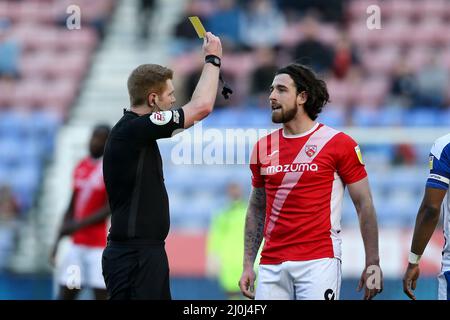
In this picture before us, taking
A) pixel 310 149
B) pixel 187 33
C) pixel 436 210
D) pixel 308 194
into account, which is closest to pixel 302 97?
pixel 310 149

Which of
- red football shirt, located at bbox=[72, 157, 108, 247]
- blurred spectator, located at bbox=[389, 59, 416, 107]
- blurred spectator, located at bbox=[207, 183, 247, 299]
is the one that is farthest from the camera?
blurred spectator, located at bbox=[389, 59, 416, 107]

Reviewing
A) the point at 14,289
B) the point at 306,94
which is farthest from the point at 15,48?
the point at 306,94

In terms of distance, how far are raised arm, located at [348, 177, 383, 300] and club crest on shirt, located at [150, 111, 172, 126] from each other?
1.19 metres

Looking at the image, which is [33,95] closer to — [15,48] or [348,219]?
[15,48]

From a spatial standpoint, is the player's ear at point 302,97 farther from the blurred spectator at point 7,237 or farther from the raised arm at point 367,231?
the blurred spectator at point 7,237

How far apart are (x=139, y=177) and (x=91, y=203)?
3.25 meters

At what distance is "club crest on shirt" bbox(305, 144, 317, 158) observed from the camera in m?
6.16

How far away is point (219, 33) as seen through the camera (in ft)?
53.1

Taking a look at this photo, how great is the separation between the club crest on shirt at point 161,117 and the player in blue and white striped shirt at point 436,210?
1596mm

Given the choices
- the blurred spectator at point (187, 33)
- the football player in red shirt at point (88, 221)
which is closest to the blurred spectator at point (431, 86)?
the blurred spectator at point (187, 33)

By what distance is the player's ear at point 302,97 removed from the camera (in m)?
6.35

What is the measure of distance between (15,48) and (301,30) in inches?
184

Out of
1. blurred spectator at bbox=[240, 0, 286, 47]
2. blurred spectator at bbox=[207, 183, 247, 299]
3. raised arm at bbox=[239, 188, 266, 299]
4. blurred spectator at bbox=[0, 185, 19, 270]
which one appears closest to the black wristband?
raised arm at bbox=[239, 188, 266, 299]

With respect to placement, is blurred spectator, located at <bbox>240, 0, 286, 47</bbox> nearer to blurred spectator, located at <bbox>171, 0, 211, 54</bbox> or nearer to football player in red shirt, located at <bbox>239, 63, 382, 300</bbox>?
blurred spectator, located at <bbox>171, 0, 211, 54</bbox>
